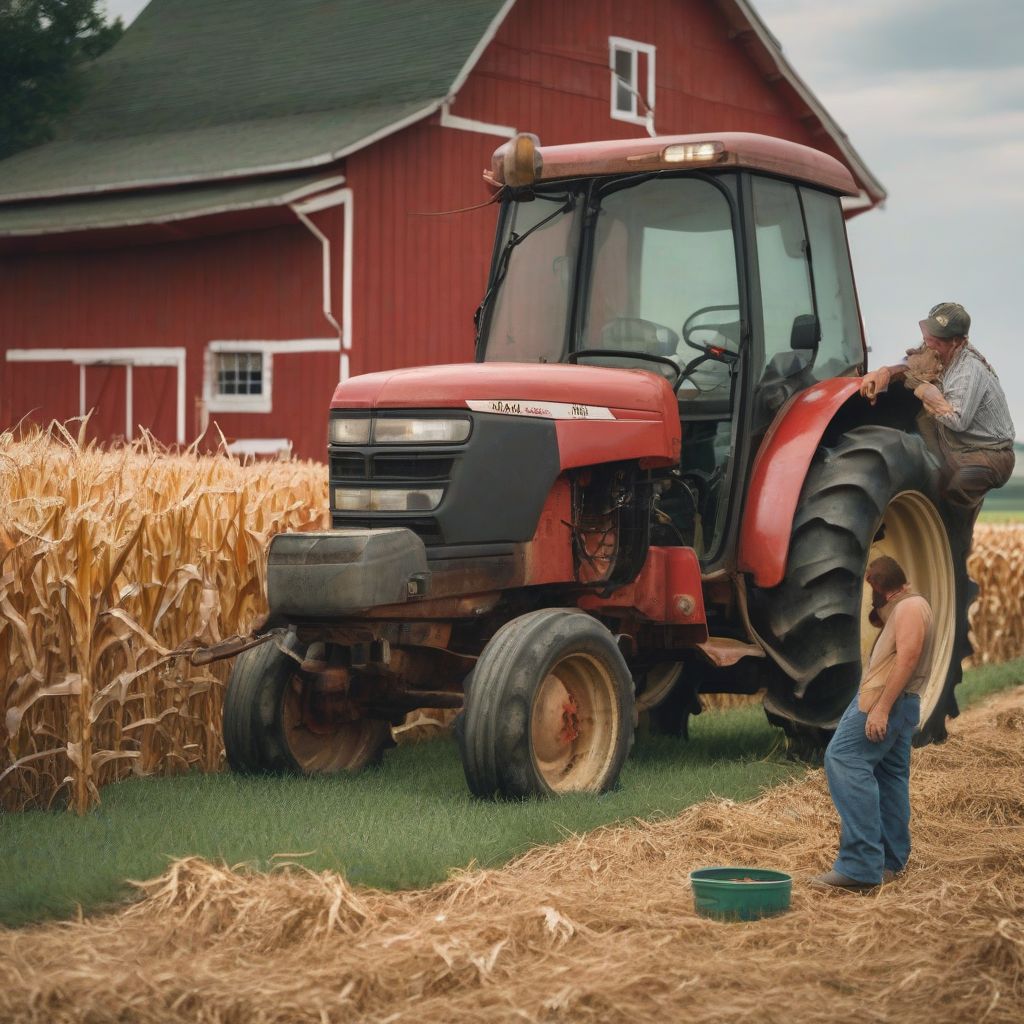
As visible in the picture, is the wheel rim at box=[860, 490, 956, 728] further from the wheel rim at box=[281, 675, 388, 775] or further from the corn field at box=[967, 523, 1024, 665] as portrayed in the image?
the corn field at box=[967, 523, 1024, 665]

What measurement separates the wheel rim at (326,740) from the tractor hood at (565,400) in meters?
1.35

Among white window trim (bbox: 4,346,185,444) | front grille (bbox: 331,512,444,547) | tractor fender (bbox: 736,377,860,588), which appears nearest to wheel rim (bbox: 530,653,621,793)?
front grille (bbox: 331,512,444,547)

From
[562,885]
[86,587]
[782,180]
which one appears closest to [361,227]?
[782,180]

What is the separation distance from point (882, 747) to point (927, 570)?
301cm

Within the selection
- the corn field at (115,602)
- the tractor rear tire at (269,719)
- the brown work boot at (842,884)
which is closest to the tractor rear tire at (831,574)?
the brown work boot at (842,884)

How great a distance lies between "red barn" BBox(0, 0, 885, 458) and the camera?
1834cm

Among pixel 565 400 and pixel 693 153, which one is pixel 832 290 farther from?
pixel 565 400

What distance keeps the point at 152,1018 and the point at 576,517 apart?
141 inches

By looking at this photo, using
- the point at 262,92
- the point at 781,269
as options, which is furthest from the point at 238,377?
the point at 781,269

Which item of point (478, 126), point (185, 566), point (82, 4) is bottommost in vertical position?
point (185, 566)

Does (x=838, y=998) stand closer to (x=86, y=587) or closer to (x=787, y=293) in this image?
(x=86, y=587)

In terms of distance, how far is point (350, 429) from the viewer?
7.04 metres

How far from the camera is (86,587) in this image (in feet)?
22.7

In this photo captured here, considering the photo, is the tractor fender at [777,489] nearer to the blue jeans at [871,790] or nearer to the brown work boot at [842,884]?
the blue jeans at [871,790]
